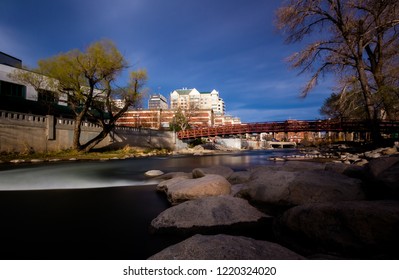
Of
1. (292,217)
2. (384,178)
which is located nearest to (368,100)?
(384,178)

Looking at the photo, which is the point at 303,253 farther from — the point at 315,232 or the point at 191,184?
the point at 191,184

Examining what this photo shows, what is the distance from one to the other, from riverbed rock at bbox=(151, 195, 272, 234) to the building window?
110 feet

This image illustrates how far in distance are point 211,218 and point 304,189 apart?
2108mm

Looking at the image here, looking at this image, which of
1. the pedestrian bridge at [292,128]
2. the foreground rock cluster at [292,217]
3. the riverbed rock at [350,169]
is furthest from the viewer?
the pedestrian bridge at [292,128]

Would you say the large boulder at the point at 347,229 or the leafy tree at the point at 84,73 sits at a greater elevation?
the leafy tree at the point at 84,73

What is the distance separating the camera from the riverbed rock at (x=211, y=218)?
4.56 m

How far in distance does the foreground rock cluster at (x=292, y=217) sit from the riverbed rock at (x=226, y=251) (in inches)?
0.4

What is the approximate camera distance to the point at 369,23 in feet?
57.4

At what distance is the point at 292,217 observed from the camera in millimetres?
3855

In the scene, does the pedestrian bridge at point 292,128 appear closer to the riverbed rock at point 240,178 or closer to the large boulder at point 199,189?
the riverbed rock at point 240,178

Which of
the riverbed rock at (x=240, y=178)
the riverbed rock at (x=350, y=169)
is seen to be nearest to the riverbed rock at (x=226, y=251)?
the riverbed rock at (x=350, y=169)

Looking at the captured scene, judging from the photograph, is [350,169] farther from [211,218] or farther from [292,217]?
[211,218]

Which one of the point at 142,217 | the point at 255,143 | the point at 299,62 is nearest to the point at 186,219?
the point at 142,217

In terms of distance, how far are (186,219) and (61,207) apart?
4338mm
